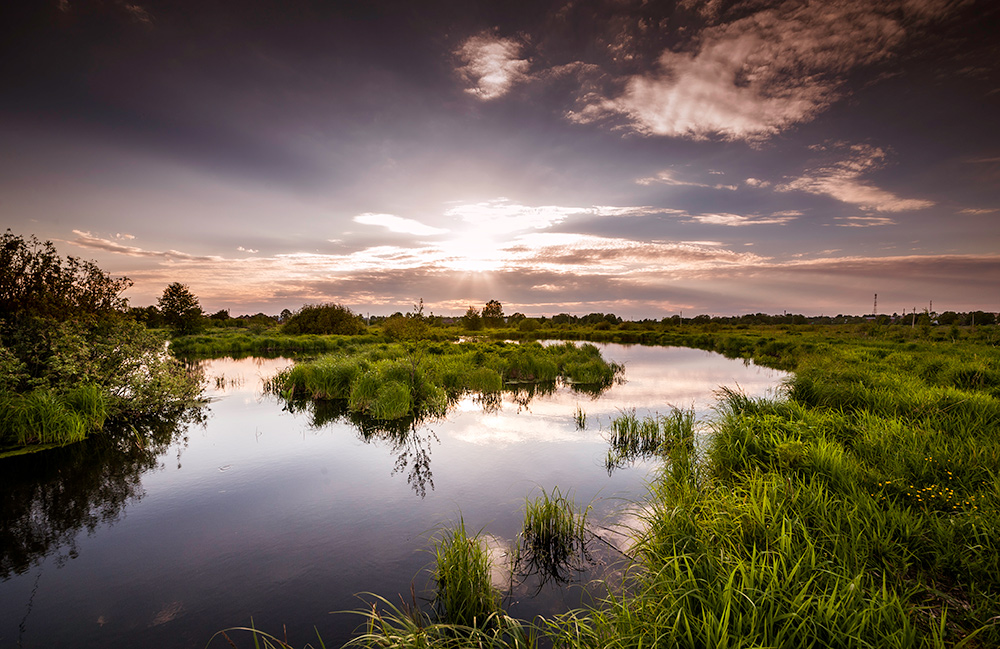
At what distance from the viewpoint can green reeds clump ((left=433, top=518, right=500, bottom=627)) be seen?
5230 mm

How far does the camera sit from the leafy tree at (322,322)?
63.0 metres

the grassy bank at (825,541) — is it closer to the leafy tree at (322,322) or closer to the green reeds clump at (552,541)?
the green reeds clump at (552,541)

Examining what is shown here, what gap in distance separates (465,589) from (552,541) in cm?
226

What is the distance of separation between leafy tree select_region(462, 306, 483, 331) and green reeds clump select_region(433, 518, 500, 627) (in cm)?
9003

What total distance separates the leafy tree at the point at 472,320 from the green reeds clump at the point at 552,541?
8854 cm

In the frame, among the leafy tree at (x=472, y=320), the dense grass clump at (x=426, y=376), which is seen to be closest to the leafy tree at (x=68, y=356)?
the dense grass clump at (x=426, y=376)

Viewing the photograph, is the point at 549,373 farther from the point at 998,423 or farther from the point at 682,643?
the point at 682,643

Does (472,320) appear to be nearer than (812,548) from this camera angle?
No

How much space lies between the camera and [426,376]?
1983 centimetres

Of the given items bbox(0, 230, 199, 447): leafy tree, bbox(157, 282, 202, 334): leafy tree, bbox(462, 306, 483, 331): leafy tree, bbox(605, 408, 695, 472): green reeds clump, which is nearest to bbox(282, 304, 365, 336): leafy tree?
bbox(157, 282, 202, 334): leafy tree

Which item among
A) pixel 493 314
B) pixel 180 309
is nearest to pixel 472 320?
pixel 493 314

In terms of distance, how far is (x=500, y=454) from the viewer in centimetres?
1176

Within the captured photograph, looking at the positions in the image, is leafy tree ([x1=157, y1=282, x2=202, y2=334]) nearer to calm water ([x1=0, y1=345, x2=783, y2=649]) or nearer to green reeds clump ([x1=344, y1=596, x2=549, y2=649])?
calm water ([x1=0, y1=345, x2=783, y2=649])

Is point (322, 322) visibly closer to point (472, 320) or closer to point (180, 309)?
point (180, 309)
